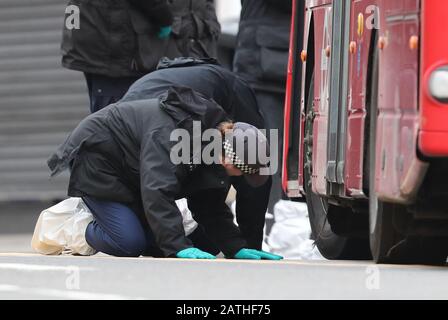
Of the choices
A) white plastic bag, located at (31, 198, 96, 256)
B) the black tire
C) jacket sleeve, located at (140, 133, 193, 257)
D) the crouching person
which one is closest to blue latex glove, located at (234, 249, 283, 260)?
the crouching person

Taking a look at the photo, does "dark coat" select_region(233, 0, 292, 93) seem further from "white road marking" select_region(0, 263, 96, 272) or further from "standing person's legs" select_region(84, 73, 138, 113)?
"white road marking" select_region(0, 263, 96, 272)

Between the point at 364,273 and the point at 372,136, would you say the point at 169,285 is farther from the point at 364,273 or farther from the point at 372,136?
the point at 372,136

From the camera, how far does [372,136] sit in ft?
21.6

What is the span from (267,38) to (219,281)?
3.93 meters

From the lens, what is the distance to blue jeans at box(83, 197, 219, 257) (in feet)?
25.7

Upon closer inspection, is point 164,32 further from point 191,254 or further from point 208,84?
point 191,254

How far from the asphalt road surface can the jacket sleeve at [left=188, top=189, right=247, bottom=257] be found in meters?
1.20

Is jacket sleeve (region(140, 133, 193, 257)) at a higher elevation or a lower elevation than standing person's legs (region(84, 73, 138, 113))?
lower

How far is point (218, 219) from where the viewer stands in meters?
8.07

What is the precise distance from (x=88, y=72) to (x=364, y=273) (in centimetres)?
326

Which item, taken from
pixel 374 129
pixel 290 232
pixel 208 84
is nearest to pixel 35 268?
pixel 374 129

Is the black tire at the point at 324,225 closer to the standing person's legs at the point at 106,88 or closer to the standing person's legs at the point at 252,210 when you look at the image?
the standing person's legs at the point at 252,210

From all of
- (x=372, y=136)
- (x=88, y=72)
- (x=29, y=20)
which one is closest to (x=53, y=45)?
(x=29, y=20)

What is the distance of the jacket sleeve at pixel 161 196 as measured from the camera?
7363 mm
